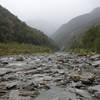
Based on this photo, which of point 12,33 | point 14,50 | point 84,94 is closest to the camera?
point 84,94

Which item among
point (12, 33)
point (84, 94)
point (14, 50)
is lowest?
point (84, 94)

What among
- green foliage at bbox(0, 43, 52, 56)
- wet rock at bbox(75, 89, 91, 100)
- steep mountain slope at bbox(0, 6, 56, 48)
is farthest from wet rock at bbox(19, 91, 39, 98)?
steep mountain slope at bbox(0, 6, 56, 48)

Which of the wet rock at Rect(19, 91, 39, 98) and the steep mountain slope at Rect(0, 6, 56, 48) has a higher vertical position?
the steep mountain slope at Rect(0, 6, 56, 48)

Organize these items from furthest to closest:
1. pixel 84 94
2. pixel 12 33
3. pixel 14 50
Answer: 1. pixel 12 33
2. pixel 14 50
3. pixel 84 94

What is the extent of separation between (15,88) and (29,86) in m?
0.54

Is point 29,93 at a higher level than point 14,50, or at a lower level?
lower

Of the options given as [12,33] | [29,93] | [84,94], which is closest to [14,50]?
[29,93]

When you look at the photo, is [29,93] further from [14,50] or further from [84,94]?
[14,50]

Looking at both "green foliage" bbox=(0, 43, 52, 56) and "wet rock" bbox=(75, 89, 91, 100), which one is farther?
"green foliage" bbox=(0, 43, 52, 56)

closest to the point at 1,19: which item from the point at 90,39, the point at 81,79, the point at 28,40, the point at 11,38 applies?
the point at 11,38

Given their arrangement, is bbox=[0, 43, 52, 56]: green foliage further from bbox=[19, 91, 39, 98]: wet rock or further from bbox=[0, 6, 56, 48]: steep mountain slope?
bbox=[19, 91, 39, 98]: wet rock

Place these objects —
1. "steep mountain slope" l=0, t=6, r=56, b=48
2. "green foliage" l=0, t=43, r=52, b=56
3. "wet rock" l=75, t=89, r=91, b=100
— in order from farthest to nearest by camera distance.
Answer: "steep mountain slope" l=0, t=6, r=56, b=48
"green foliage" l=0, t=43, r=52, b=56
"wet rock" l=75, t=89, r=91, b=100

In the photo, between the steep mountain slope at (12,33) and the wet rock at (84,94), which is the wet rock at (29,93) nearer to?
the wet rock at (84,94)

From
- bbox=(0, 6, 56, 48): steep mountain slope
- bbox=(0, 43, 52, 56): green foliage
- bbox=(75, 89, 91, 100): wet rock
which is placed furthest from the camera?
bbox=(0, 6, 56, 48): steep mountain slope
